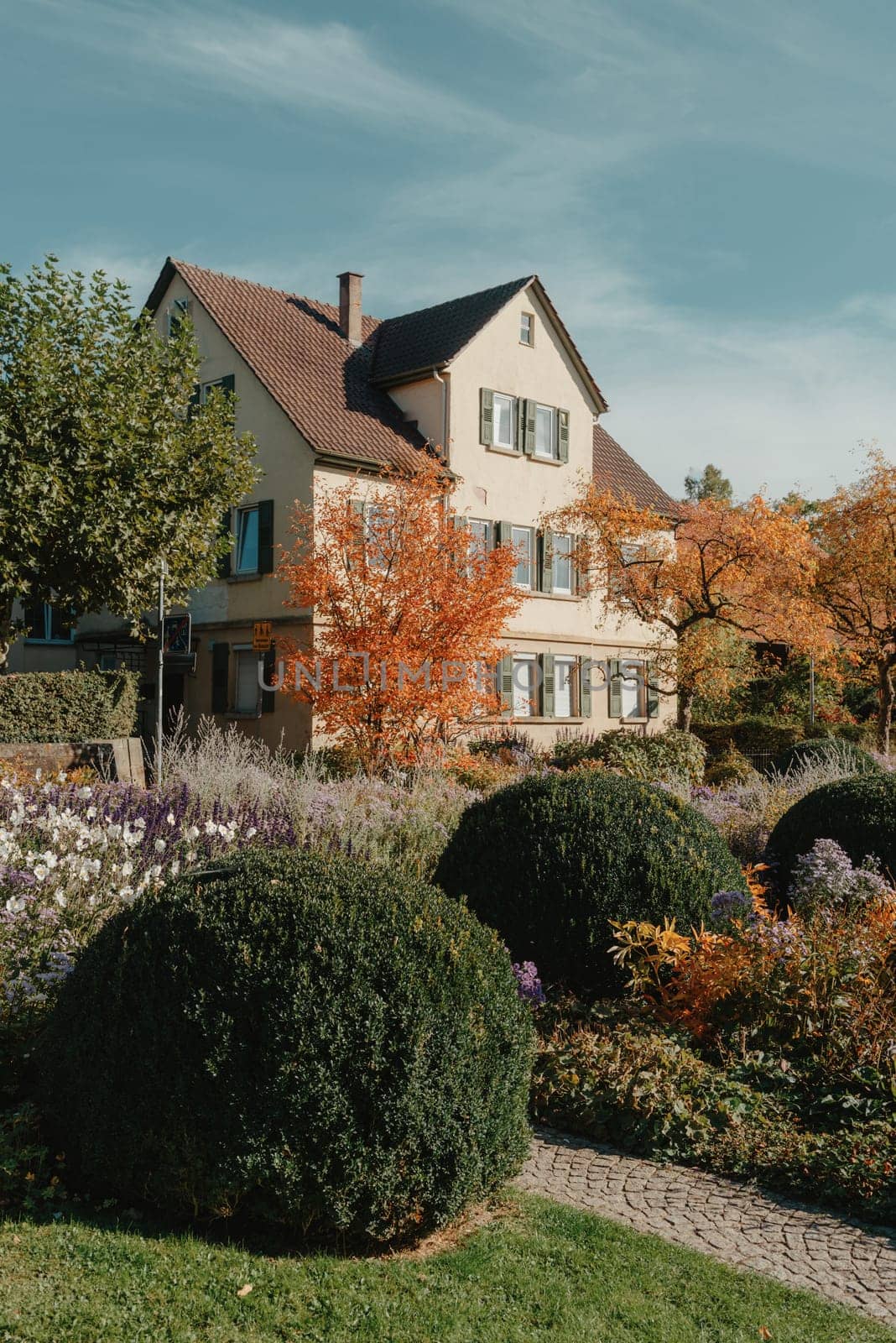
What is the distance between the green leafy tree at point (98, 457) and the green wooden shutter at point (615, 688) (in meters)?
12.7

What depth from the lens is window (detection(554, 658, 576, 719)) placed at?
92.0 feet

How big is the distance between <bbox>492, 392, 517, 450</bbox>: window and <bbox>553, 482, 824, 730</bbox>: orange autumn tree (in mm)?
2275

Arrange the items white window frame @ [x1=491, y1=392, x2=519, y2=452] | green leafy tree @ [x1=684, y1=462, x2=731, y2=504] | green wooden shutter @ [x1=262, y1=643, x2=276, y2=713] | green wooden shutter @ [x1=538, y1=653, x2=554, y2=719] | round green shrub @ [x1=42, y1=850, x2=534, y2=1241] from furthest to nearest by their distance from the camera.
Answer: green leafy tree @ [x1=684, y1=462, x2=731, y2=504], green wooden shutter @ [x1=538, y1=653, x2=554, y2=719], white window frame @ [x1=491, y1=392, x2=519, y2=452], green wooden shutter @ [x1=262, y1=643, x2=276, y2=713], round green shrub @ [x1=42, y1=850, x2=534, y2=1241]

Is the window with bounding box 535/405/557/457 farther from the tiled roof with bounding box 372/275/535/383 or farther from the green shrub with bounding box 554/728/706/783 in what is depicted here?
the green shrub with bounding box 554/728/706/783

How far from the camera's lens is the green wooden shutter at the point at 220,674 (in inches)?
973

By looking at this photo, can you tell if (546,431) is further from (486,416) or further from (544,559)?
(544,559)

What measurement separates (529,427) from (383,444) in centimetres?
446

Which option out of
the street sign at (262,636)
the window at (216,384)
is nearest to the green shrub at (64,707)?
the street sign at (262,636)

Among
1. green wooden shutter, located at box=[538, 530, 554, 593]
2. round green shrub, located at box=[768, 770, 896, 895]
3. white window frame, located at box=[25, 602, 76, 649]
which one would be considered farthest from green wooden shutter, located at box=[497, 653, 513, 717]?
round green shrub, located at box=[768, 770, 896, 895]

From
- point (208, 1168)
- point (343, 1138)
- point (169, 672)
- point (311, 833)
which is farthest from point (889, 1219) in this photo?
point (169, 672)

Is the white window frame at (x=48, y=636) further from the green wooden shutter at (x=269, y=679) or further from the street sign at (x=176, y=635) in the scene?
the green wooden shutter at (x=269, y=679)

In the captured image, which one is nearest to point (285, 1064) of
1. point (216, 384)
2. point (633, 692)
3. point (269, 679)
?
point (269, 679)

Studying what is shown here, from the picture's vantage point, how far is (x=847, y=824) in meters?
9.12

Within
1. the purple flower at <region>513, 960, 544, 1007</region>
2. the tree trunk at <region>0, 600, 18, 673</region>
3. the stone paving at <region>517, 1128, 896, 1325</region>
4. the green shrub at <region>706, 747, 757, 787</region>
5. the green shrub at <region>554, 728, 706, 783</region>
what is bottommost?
the stone paving at <region>517, 1128, 896, 1325</region>
